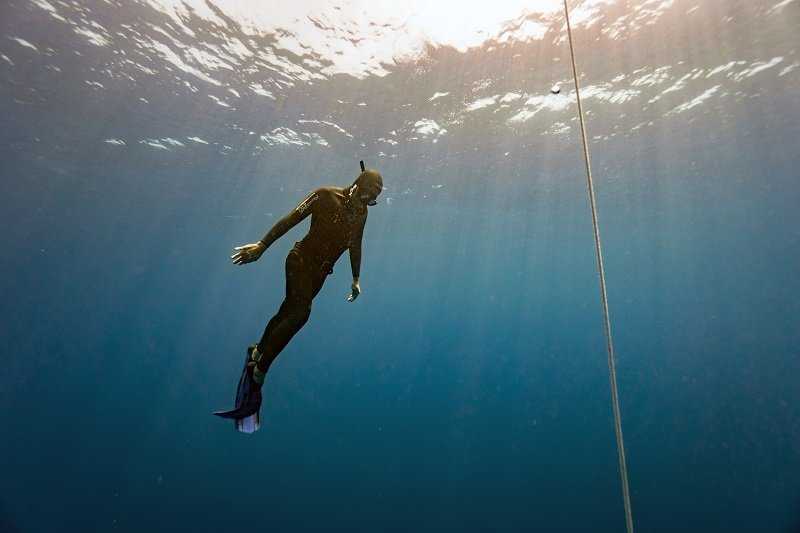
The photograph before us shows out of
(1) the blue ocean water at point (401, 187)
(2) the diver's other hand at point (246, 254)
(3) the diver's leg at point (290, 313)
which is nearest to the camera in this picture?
(2) the diver's other hand at point (246, 254)

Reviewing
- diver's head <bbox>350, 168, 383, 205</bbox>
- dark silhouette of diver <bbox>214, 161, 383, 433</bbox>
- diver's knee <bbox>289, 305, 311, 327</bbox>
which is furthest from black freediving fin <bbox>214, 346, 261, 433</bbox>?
diver's head <bbox>350, 168, 383, 205</bbox>

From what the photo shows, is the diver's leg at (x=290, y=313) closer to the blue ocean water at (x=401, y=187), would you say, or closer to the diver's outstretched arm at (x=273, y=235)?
the diver's outstretched arm at (x=273, y=235)

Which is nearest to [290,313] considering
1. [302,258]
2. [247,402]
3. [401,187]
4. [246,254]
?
[302,258]

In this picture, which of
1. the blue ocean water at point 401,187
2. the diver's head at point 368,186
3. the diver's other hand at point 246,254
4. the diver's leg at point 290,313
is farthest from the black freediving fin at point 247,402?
the blue ocean water at point 401,187

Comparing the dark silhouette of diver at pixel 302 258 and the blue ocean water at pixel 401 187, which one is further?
the blue ocean water at pixel 401 187

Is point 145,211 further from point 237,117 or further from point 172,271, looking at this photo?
point 172,271

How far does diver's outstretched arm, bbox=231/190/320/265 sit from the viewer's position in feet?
12.5

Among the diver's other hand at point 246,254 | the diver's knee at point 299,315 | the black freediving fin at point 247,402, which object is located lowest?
the black freediving fin at point 247,402

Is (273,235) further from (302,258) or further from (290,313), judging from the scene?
(290,313)

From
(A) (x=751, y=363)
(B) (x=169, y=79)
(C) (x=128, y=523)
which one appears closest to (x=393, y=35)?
(B) (x=169, y=79)

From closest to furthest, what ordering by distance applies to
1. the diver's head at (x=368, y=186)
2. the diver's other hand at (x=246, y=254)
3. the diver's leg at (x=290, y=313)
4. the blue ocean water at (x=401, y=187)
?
1. the diver's other hand at (x=246, y=254)
2. the diver's leg at (x=290, y=313)
3. the diver's head at (x=368, y=186)
4. the blue ocean water at (x=401, y=187)

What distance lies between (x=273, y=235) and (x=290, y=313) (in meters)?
0.87

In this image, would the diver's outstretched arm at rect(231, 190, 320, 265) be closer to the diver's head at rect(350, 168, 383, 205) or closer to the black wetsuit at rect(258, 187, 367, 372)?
the black wetsuit at rect(258, 187, 367, 372)

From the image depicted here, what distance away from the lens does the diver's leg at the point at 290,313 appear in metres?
3.99
